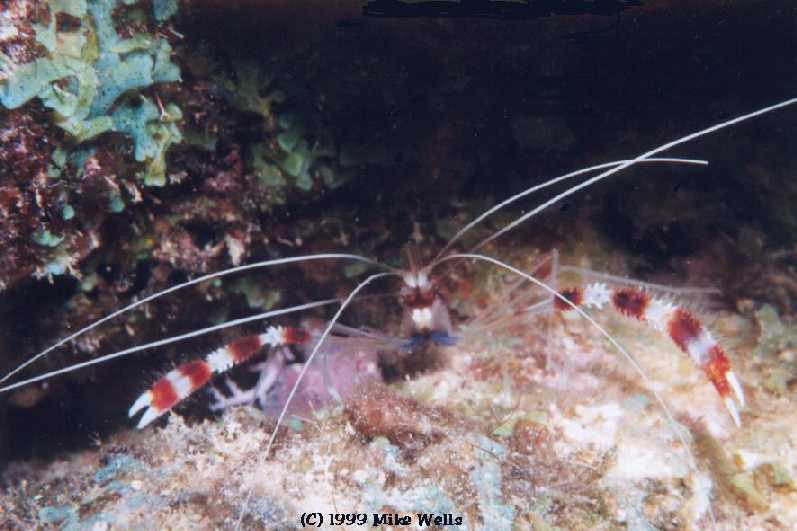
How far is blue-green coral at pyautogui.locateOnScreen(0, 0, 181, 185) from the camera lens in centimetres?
265

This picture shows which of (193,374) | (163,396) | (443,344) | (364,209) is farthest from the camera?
(364,209)

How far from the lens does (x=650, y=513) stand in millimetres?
2633

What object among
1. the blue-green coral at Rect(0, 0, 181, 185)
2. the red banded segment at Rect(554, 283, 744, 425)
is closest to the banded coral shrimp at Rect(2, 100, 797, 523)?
the red banded segment at Rect(554, 283, 744, 425)

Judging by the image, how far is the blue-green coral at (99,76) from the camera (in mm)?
2650

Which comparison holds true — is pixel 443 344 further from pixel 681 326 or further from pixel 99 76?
pixel 99 76

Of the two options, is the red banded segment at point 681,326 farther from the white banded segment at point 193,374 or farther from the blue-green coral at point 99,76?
the blue-green coral at point 99,76

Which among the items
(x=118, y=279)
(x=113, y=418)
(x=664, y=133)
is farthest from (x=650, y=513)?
(x=113, y=418)

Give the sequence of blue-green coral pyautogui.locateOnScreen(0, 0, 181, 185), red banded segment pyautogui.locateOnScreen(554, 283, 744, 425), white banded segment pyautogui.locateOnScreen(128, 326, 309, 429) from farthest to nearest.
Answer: white banded segment pyautogui.locateOnScreen(128, 326, 309, 429) < red banded segment pyautogui.locateOnScreen(554, 283, 744, 425) < blue-green coral pyautogui.locateOnScreen(0, 0, 181, 185)

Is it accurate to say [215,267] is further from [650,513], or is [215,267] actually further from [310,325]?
[650,513]

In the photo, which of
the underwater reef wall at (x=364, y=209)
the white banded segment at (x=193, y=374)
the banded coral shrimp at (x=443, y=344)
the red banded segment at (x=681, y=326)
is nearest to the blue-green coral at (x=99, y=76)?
the underwater reef wall at (x=364, y=209)

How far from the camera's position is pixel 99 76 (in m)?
2.91

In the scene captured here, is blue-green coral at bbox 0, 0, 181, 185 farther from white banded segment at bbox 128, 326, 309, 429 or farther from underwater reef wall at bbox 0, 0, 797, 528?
white banded segment at bbox 128, 326, 309, 429

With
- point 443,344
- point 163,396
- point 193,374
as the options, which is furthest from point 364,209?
point 163,396

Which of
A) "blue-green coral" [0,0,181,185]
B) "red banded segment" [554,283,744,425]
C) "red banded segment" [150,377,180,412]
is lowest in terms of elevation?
"red banded segment" [150,377,180,412]
